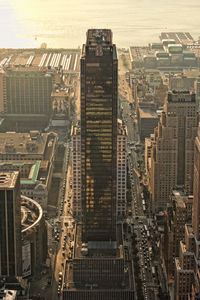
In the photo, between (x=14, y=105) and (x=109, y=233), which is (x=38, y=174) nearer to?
(x=109, y=233)

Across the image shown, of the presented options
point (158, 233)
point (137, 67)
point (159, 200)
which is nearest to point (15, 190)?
point (158, 233)

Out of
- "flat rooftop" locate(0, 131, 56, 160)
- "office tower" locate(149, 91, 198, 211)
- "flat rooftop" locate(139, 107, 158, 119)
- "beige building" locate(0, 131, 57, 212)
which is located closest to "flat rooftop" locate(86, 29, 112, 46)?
"office tower" locate(149, 91, 198, 211)

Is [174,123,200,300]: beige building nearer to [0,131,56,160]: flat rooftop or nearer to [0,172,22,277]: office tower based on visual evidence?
[0,172,22,277]: office tower

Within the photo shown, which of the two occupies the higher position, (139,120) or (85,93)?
(85,93)

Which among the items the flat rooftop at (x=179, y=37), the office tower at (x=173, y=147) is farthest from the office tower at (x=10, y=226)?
the flat rooftop at (x=179, y=37)

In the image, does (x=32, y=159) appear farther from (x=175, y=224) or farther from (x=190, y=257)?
(x=190, y=257)

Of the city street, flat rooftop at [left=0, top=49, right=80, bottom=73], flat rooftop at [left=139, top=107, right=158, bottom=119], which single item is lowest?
the city street

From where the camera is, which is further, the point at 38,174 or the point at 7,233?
the point at 38,174
